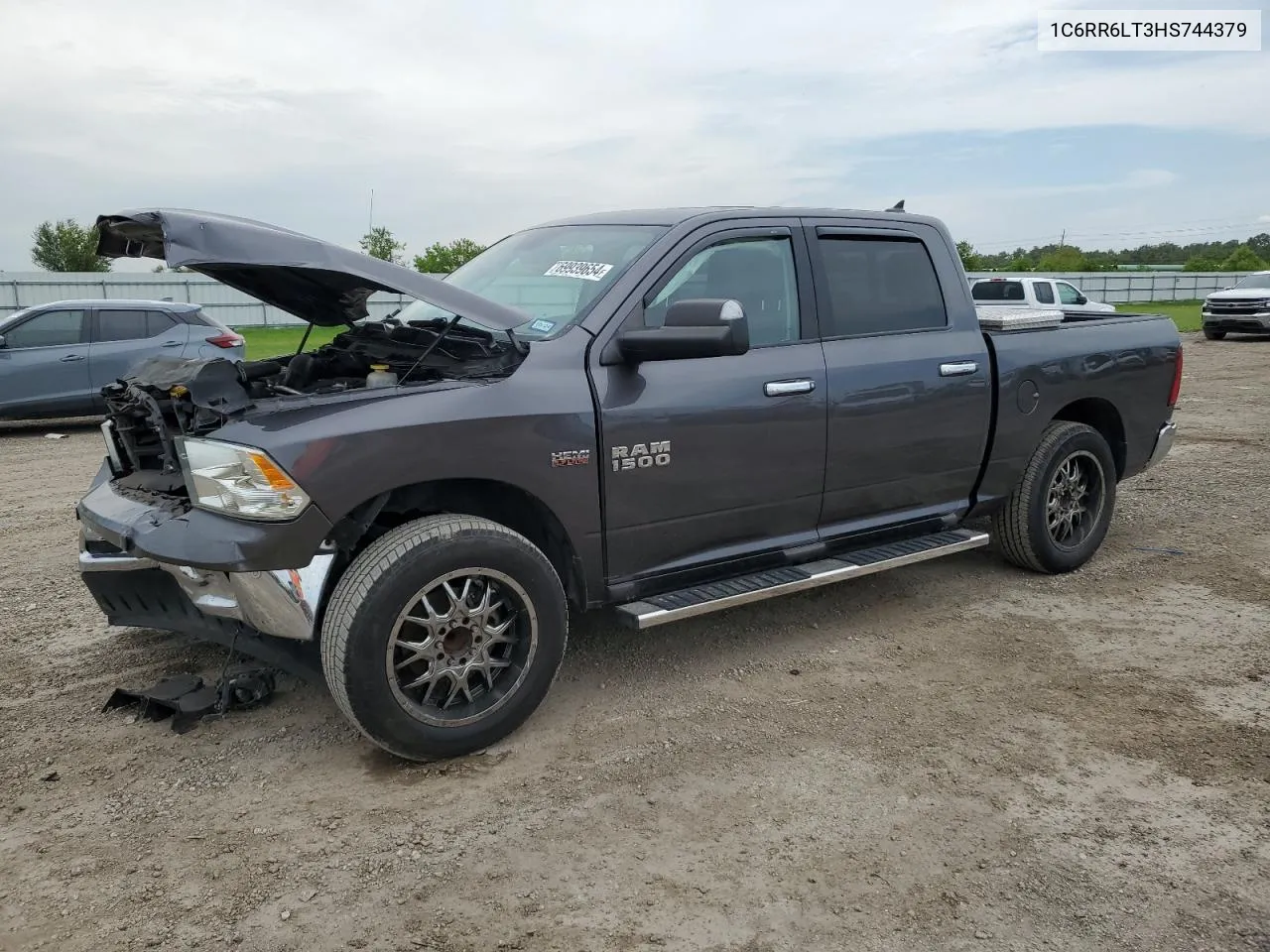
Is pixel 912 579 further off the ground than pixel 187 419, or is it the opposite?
pixel 187 419

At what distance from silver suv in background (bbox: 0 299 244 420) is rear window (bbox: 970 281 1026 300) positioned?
13.5 meters

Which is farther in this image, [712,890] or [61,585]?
[61,585]

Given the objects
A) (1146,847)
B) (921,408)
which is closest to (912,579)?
(921,408)

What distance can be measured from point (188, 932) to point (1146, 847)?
8.89 ft

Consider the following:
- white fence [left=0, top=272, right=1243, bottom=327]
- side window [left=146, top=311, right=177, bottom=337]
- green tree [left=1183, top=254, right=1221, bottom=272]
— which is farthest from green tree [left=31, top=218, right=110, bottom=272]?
green tree [left=1183, top=254, right=1221, bottom=272]

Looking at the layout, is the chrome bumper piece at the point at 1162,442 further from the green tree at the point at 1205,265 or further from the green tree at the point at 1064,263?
the green tree at the point at 1205,265

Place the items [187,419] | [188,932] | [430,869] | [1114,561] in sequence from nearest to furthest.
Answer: [188,932]
[430,869]
[187,419]
[1114,561]

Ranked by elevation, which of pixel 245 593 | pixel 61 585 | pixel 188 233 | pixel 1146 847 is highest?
pixel 188 233

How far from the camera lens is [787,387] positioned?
4.02 m

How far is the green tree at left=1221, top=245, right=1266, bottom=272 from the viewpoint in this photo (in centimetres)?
5979

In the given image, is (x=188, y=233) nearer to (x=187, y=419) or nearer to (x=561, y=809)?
(x=187, y=419)

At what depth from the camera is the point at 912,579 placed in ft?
17.6

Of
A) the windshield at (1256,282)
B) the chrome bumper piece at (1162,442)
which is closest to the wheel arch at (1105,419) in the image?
the chrome bumper piece at (1162,442)

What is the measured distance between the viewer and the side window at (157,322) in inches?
442
